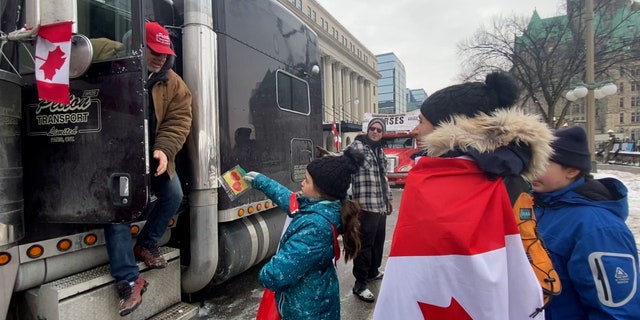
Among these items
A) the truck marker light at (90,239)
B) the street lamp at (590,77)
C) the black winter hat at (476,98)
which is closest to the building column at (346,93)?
the street lamp at (590,77)

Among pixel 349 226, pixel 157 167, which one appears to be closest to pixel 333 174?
pixel 349 226

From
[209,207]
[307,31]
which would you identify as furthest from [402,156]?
[209,207]

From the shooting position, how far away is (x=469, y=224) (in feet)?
3.54

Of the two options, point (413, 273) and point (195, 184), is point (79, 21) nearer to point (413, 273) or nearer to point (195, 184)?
point (195, 184)

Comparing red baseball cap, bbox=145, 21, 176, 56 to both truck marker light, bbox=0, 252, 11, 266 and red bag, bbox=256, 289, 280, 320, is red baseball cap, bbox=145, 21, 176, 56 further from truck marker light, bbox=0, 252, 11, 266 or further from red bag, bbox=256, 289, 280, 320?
red bag, bbox=256, 289, 280, 320

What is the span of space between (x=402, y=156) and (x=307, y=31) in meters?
10.0

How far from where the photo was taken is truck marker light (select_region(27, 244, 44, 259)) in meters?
2.09

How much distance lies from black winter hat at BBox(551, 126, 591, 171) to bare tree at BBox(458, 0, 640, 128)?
20181 mm

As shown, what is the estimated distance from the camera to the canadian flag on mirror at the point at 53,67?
1.86 metres

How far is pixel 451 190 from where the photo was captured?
1145mm

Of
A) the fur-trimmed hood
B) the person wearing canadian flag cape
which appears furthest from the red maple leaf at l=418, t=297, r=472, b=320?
the fur-trimmed hood

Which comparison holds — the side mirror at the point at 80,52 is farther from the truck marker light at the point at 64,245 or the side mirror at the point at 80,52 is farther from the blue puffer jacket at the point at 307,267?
the blue puffer jacket at the point at 307,267

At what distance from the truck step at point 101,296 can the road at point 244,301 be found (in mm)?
678

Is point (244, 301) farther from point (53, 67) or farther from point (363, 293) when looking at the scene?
point (53, 67)
